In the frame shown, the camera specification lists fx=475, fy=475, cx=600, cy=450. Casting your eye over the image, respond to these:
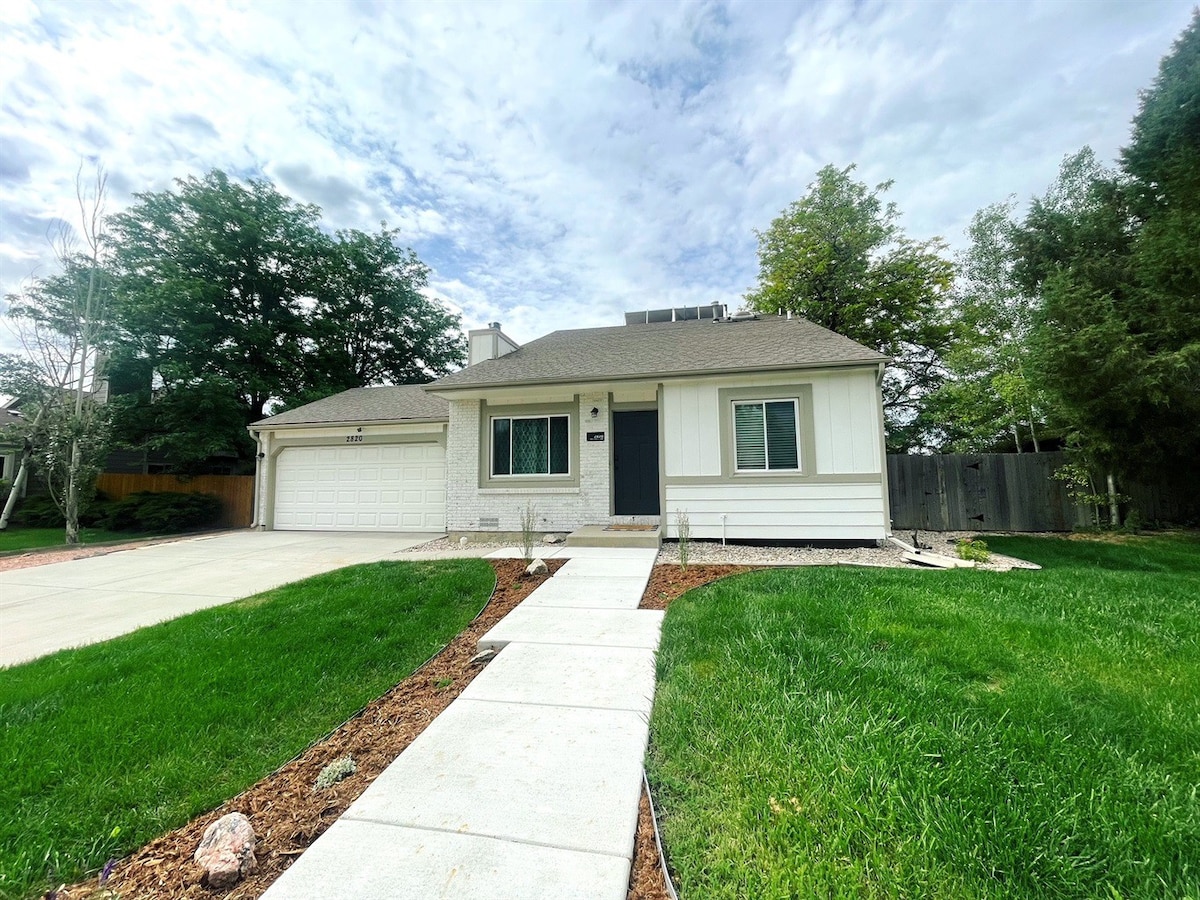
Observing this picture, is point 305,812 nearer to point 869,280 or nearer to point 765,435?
point 765,435

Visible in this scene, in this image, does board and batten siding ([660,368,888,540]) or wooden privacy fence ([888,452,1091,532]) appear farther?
wooden privacy fence ([888,452,1091,532])

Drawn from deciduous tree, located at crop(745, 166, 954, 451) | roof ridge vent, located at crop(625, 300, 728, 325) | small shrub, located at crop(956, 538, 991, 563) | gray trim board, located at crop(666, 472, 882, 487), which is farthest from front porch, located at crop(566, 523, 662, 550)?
deciduous tree, located at crop(745, 166, 954, 451)

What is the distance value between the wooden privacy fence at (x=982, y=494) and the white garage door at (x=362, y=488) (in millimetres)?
10910

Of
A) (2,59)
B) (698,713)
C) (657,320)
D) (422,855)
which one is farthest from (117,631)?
(657,320)

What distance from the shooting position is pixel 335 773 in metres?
2.34

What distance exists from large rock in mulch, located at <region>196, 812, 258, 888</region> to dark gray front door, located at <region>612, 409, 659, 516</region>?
788 cm

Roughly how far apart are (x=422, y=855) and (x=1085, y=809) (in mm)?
2427

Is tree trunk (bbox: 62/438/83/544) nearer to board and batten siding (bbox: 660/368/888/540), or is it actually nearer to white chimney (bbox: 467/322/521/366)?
white chimney (bbox: 467/322/521/366)

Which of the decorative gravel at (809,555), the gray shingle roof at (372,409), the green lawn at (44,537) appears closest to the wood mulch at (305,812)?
the decorative gravel at (809,555)

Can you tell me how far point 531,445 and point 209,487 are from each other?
466 inches

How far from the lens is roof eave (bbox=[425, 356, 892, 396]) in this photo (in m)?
7.91

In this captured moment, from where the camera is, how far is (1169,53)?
955cm

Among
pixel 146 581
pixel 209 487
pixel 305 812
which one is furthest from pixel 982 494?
pixel 209 487

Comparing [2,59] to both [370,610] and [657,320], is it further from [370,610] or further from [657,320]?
[657,320]
